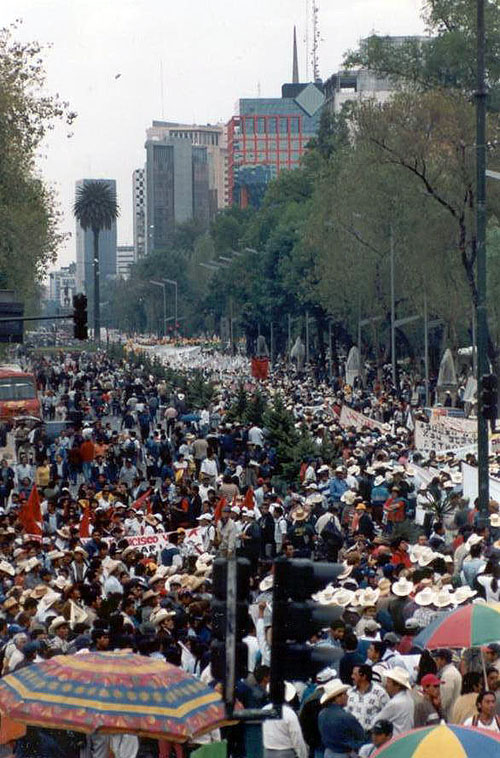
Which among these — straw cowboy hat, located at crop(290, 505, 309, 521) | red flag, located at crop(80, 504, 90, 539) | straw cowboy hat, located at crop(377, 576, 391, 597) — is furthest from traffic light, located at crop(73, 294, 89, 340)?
straw cowboy hat, located at crop(377, 576, 391, 597)

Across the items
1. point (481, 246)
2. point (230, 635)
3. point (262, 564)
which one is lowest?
point (262, 564)

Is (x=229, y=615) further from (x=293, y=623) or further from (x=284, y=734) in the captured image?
(x=284, y=734)

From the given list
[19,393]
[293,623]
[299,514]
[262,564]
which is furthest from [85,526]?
[19,393]

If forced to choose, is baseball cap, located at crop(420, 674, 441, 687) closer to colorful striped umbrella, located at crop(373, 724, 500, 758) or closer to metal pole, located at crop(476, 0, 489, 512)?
colorful striped umbrella, located at crop(373, 724, 500, 758)

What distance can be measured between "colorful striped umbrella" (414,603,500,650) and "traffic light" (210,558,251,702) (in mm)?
4139

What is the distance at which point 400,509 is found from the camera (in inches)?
999

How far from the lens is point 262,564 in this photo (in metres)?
19.9

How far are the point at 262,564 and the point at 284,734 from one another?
7665mm

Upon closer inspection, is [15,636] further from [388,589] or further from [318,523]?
[318,523]

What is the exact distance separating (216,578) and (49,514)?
702 inches

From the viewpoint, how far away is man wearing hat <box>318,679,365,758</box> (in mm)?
12117

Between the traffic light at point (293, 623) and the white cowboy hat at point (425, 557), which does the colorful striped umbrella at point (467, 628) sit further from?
the white cowboy hat at point (425, 557)

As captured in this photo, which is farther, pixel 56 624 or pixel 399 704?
pixel 56 624

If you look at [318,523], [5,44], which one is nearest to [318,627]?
[318,523]
